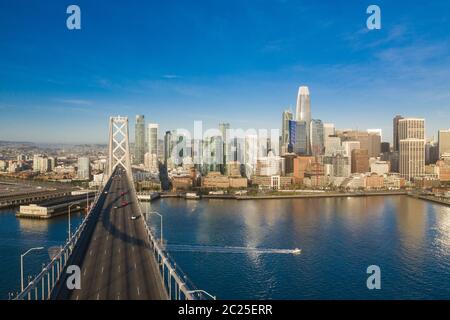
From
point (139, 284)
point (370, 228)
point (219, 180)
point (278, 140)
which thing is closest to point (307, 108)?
point (278, 140)

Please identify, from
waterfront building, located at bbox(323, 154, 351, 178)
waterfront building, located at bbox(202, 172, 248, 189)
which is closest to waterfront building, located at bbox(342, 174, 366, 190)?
waterfront building, located at bbox(323, 154, 351, 178)

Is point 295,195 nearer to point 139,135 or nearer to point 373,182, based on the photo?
point 373,182

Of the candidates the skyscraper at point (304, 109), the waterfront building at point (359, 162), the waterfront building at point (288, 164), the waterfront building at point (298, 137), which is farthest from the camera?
the skyscraper at point (304, 109)

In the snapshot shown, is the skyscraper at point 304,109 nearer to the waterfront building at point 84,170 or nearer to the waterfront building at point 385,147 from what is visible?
the waterfront building at point 385,147

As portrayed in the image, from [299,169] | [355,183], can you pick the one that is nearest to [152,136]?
[299,169]

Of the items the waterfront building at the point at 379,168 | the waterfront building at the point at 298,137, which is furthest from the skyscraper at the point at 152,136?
the waterfront building at the point at 379,168
